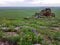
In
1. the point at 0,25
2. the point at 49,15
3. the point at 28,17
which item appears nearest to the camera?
the point at 0,25

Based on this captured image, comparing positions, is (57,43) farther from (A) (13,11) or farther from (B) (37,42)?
(A) (13,11)

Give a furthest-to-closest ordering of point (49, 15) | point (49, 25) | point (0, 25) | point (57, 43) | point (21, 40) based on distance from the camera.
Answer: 1. point (49, 15)
2. point (49, 25)
3. point (0, 25)
4. point (57, 43)
5. point (21, 40)

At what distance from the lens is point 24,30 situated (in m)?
4.60

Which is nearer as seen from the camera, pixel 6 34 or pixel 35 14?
pixel 6 34

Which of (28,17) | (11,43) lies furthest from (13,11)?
(11,43)

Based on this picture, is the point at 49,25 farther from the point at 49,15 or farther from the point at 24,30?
the point at 49,15

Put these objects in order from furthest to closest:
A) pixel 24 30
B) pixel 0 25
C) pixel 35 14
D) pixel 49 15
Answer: pixel 49 15, pixel 35 14, pixel 0 25, pixel 24 30

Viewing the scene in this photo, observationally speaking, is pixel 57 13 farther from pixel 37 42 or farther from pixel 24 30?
pixel 37 42

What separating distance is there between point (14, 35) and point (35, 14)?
2609 millimetres

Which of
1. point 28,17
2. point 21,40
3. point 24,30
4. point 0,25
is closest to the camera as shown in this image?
point 21,40

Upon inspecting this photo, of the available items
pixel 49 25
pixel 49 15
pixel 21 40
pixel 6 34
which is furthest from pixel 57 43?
pixel 49 15

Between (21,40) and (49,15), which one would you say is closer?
(21,40)

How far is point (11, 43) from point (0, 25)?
1.25 metres

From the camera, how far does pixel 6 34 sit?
4312mm
